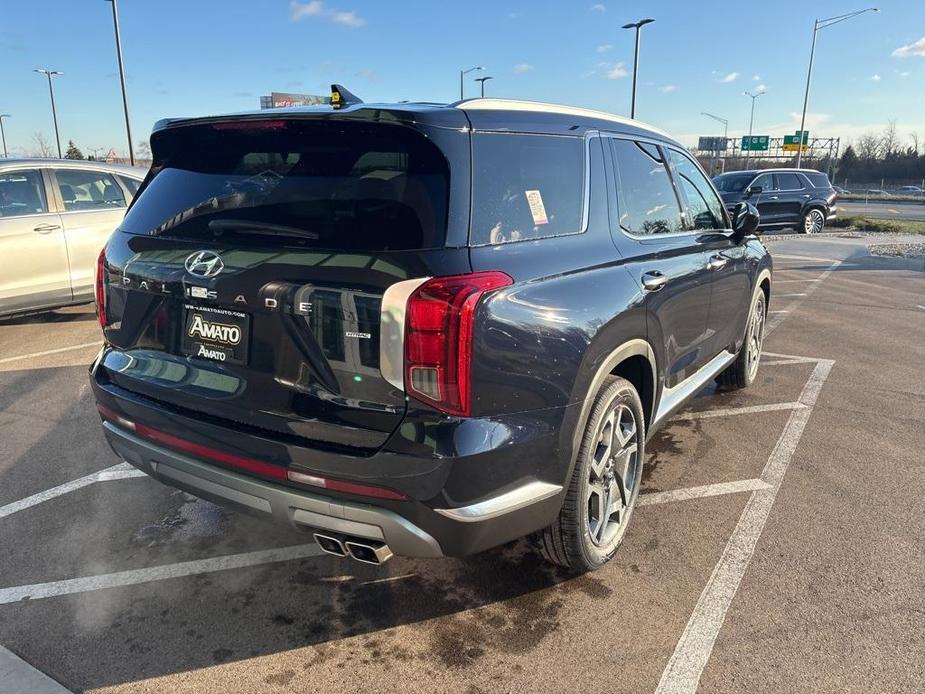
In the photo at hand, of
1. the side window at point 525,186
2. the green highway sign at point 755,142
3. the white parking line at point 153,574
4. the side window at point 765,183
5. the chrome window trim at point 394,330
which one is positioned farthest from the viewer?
the green highway sign at point 755,142

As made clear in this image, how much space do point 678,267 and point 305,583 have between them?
2337 millimetres

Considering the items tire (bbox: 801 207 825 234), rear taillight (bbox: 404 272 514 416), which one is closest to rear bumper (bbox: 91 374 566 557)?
rear taillight (bbox: 404 272 514 416)

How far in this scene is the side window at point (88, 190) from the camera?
7031mm

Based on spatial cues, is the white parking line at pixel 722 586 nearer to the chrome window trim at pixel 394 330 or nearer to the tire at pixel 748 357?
the tire at pixel 748 357

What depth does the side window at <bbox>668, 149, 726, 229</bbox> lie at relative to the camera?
159 inches

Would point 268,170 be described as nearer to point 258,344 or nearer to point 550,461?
point 258,344

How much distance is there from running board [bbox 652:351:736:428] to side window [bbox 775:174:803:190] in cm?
1634

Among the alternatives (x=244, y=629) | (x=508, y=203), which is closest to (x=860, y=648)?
(x=508, y=203)

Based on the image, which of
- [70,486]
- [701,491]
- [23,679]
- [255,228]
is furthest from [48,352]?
[701,491]

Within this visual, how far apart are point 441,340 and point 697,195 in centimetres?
282

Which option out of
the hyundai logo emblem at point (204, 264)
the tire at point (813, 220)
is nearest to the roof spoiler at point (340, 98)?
the hyundai logo emblem at point (204, 264)

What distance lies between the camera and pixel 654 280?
313 centimetres

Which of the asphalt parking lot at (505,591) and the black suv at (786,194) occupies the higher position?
the black suv at (786,194)

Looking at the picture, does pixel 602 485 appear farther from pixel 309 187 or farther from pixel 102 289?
pixel 102 289
